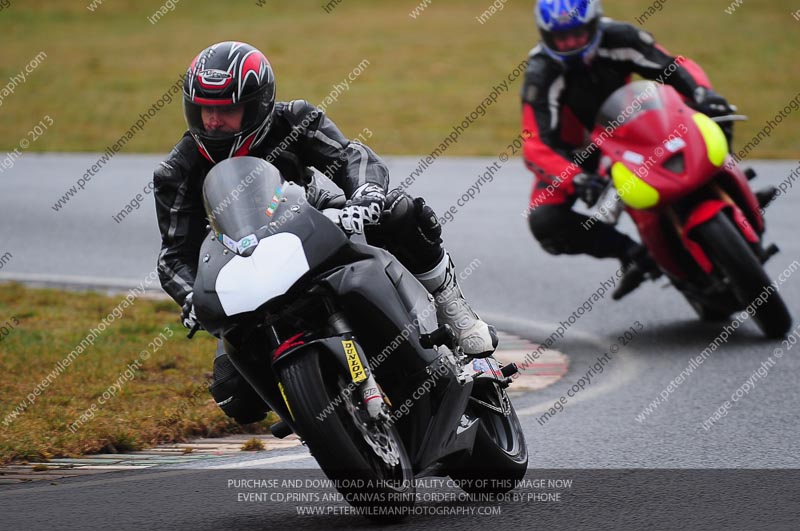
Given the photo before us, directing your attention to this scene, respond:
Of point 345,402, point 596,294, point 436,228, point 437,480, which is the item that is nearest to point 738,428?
point 437,480

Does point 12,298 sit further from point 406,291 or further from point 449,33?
point 449,33

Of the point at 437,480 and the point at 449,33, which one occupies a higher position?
the point at 437,480

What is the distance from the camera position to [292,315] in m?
4.41

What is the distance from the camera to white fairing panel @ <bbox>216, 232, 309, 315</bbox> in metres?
4.32

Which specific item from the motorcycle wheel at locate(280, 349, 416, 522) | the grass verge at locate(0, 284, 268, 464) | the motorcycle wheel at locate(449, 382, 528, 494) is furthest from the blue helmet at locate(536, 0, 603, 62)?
the motorcycle wheel at locate(280, 349, 416, 522)

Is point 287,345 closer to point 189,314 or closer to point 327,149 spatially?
point 189,314

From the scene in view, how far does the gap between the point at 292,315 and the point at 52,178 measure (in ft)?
36.6

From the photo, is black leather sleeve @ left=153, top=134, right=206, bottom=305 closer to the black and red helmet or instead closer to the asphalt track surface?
the black and red helmet

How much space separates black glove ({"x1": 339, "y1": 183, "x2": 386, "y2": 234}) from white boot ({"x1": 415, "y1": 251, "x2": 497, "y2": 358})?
0.45 m

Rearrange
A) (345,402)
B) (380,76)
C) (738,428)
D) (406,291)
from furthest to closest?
(380,76), (738,428), (406,291), (345,402)

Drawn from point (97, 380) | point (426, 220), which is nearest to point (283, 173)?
point (426, 220)

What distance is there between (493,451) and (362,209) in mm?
1068

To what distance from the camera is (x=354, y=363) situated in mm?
4309

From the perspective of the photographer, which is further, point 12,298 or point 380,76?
point 380,76
